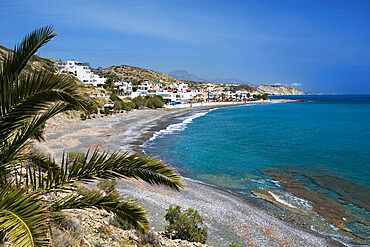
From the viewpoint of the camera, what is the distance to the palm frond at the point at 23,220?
2.80 meters

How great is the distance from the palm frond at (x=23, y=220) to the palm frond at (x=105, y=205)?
0.86m

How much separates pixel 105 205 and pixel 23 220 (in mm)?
1515

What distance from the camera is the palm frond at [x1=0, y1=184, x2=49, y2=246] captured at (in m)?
2.80

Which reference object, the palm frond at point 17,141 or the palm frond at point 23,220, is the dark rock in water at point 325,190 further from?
the palm frond at point 23,220

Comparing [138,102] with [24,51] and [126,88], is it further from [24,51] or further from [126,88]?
[24,51]

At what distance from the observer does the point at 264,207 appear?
13758 mm

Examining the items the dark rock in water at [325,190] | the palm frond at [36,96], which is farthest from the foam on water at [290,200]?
the palm frond at [36,96]

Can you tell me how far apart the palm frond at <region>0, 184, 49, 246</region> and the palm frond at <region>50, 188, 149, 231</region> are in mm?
861

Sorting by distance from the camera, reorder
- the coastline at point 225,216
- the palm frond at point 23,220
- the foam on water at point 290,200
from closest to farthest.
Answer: the palm frond at point 23,220
the coastline at point 225,216
the foam on water at point 290,200

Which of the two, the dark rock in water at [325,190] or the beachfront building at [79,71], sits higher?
the beachfront building at [79,71]

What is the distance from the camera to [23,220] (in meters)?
2.93

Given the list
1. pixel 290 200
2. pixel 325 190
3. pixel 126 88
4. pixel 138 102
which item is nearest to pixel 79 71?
pixel 126 88

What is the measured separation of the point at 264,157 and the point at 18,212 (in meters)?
24.5

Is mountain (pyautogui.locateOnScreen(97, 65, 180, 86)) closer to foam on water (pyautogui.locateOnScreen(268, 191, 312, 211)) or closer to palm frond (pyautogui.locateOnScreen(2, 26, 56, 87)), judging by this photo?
foam on water (pyautogui.locateOnScreen(268, 191, 312, 211))
